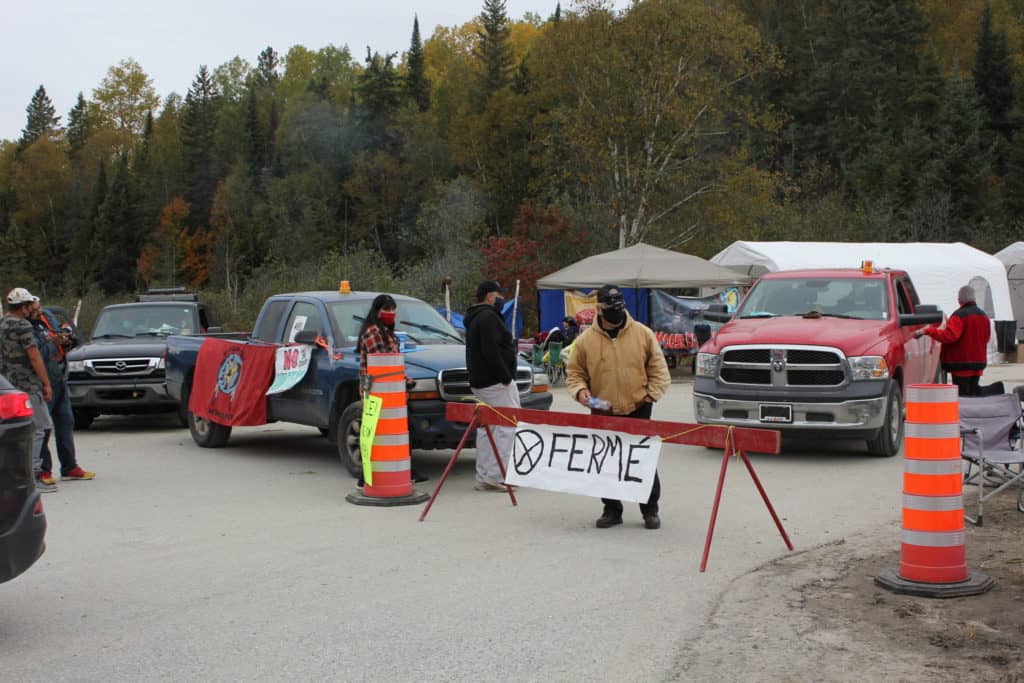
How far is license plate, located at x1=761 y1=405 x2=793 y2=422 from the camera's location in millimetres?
12039

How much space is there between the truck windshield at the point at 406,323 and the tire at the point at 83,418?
627 centimetres

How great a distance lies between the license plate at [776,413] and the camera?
1204 cm

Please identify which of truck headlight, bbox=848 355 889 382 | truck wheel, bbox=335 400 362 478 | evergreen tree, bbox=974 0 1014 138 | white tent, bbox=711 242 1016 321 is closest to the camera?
truck wheel, bbox=335 400 362 478

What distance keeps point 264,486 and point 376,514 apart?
2.08 meters

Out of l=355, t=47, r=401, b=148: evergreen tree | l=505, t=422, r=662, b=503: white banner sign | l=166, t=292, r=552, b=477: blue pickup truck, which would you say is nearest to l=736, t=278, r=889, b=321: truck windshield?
l=166, t=292, r=552, b=477: blue pickup truck

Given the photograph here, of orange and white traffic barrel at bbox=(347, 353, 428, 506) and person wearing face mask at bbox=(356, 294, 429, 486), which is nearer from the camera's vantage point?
orange and white traffic barrel at bbox=(347, 353, 428, 506)

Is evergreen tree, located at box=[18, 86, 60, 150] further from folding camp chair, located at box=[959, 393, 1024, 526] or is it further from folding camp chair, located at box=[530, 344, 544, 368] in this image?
folding camp chair, located at box=[959, 393, 1024, 526]

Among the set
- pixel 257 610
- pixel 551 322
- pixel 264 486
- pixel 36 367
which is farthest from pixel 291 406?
pixel 551 322

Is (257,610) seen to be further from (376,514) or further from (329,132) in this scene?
(329,132)

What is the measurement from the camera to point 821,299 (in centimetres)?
1360

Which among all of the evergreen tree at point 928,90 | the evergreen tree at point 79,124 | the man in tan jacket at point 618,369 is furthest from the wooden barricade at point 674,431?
the evergreen tree at point 79,124

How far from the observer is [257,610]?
20.7 ft

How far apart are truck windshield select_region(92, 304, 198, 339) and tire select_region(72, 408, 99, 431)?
→ 1319mm

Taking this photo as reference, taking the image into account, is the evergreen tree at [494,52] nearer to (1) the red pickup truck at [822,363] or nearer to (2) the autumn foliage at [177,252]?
(2) the autumn foliage at [177,252]
